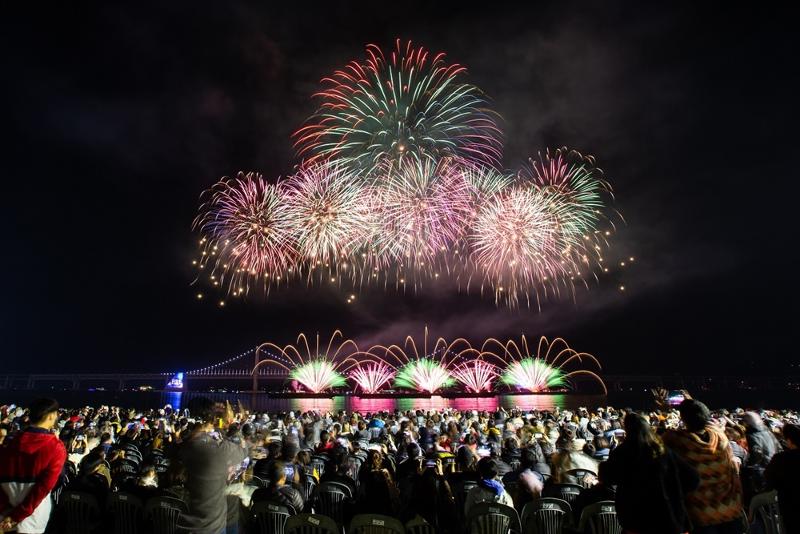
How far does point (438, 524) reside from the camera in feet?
19.2

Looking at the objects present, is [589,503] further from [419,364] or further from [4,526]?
[419,364]

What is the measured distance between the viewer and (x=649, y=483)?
3895 mm

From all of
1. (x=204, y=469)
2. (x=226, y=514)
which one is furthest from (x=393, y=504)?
(x=204, y=469)

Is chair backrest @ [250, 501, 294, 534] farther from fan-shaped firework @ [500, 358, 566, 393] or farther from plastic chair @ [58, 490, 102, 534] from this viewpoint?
fan-shaped firework @ [500, 358, 566, 393]

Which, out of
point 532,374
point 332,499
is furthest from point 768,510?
point 532,374

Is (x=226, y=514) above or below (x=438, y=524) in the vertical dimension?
above

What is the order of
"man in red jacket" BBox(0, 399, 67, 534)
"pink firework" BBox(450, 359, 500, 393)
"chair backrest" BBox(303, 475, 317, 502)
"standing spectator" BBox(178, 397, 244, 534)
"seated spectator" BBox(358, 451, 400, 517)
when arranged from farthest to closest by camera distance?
1. "pink firework" BBox(450, 359, 500, 393)
2. "chair backrest" BBox(303, 475, 317, 502)
3. "seated spectator" BBox(358, 451, 400, 517)
4. "standing spectator" BBox(178, 397, 244, 534)
5. "man in red jacket" BBox(0, 399, 67, 534)

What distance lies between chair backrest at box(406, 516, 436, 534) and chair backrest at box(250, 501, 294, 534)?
1.39 metres

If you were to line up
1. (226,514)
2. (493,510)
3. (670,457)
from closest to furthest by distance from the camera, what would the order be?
1. (670,457)
2. (226,514)
3. (493,510)

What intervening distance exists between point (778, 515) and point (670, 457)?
224cm

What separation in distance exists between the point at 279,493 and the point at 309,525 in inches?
32.5

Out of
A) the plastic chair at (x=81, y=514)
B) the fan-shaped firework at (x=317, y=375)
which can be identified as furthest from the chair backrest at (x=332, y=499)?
the fan-shaped firework at (x=317, y=375)

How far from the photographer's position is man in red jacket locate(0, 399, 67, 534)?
438cm

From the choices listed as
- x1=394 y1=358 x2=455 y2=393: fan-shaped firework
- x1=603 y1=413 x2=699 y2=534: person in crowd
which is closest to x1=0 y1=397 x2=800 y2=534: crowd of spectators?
x1=603 y1=413 x2=699 y2=534: person in crowd
